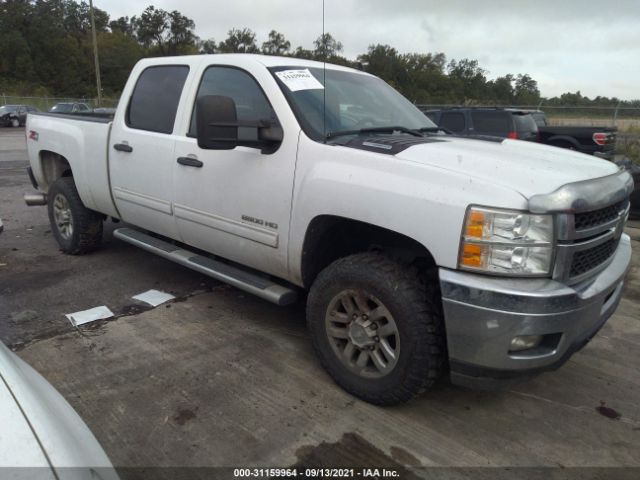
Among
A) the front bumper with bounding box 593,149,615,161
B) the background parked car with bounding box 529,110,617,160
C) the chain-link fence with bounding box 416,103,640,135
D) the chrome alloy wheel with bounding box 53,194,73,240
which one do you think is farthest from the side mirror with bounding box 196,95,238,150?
the chain-link fence with bounding box 416,103,640,135

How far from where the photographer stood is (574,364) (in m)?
3.52

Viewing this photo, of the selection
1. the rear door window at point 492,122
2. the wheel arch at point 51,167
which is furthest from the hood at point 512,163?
the rear door window at point 492,122

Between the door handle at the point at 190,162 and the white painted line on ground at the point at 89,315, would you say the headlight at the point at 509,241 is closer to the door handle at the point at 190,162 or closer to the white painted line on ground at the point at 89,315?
the door handle at the point at 190,162

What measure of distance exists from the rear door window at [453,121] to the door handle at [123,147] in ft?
29.0

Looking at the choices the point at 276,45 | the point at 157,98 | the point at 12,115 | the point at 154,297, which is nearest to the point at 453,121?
the point at 276,45

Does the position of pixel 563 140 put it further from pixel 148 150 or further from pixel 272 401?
pixel 272 401

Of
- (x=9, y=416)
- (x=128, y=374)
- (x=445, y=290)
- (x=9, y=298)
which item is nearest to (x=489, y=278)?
(x=445, y=290)

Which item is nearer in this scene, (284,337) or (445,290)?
(445,290)

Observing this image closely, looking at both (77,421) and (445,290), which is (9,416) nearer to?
(77,421)

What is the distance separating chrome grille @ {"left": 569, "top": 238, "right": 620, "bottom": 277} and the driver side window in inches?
75.0

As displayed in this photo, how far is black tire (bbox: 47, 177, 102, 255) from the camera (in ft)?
16.9

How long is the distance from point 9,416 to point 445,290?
178 cm

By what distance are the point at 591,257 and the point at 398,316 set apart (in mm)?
1037

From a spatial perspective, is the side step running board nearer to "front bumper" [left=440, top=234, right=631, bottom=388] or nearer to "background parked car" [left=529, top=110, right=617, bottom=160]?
"front bumper" [left=440, top=234, right=631, bottom=388]
